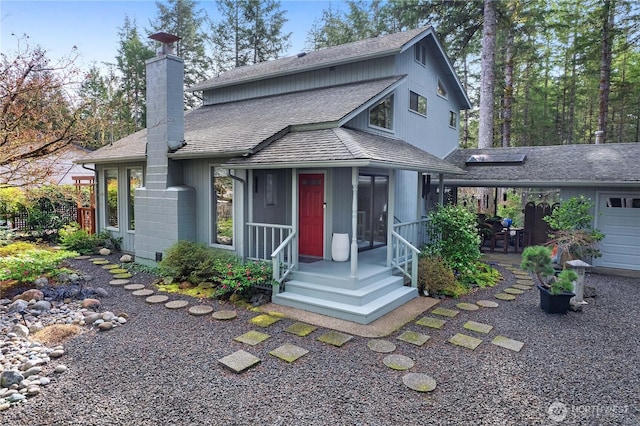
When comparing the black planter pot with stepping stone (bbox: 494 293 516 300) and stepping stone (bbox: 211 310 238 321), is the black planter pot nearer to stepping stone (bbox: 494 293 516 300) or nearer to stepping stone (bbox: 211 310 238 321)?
stepping stone (bbox: 494 293 516 300)

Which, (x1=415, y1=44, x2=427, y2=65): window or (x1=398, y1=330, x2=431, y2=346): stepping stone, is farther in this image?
(x1=415, y1=44, x2=427, y2=65): window

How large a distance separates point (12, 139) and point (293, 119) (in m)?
5.34

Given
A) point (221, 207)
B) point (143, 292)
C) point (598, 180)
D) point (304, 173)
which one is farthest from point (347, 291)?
point (598, 180)

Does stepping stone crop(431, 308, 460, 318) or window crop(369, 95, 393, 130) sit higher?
window crop(369, 95, 393, 130)

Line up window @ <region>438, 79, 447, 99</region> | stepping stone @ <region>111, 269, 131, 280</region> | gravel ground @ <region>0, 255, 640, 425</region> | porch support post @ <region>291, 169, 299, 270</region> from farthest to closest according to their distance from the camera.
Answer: window @ <region>438, 79, 447, 99</region>, stepping stone @ <region>111, 269, 131, 280</region>, porch support post @ <region>291, 169, 299, 270</region>, gravel ground @ <region>0, 255, 640, 425</region>

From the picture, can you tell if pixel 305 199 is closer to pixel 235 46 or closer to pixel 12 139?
pixel 12 139

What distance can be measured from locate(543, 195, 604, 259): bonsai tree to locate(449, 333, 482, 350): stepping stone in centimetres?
482

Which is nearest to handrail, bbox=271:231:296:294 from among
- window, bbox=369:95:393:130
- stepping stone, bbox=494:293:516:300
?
window, bbox=369:95:393:130

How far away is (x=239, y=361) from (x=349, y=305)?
2.32 meters

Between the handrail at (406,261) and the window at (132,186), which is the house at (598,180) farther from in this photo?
the window at (132,186)

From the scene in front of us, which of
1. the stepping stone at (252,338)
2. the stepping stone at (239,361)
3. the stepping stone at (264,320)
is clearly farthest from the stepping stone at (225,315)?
the stepping stone at (239,361)

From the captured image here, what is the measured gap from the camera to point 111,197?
39.1 feet

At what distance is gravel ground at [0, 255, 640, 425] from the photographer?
3451 mm

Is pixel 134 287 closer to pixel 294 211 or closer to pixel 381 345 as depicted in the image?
pixel 294 211
